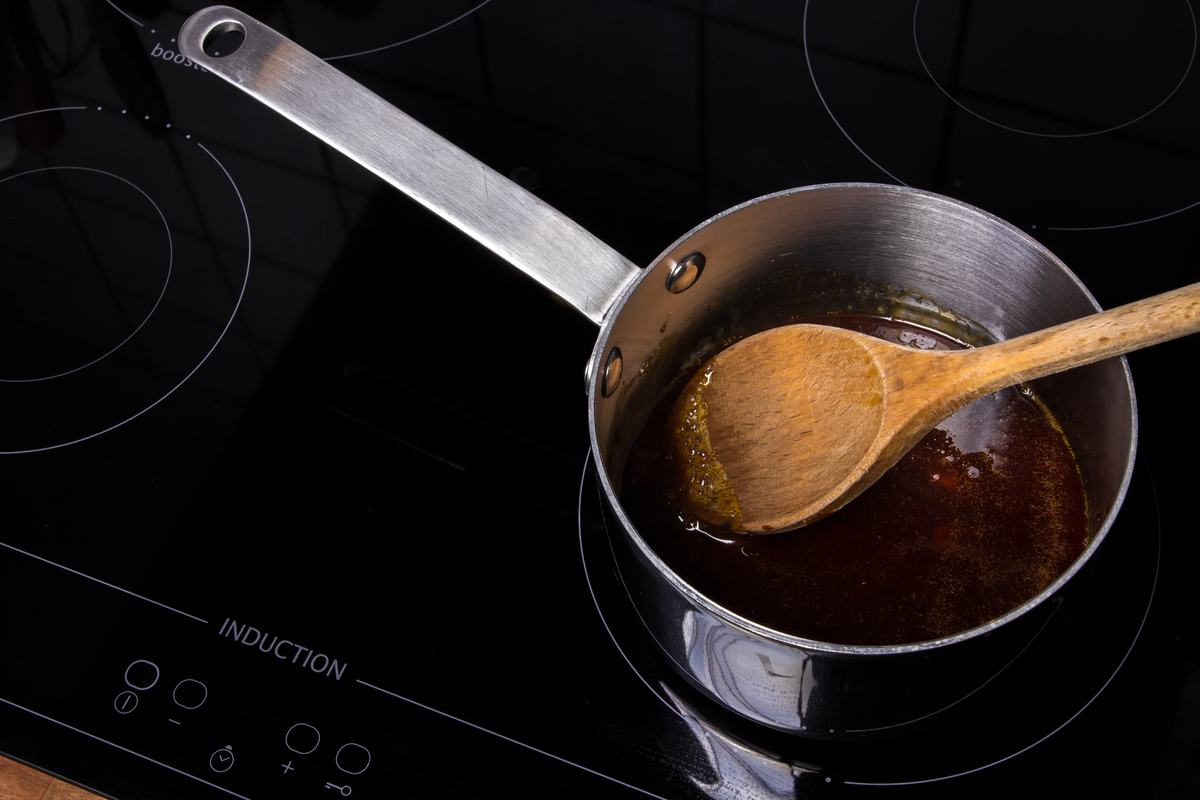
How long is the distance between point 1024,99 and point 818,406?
1.31ft

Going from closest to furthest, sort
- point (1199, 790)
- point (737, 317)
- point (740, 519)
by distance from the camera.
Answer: point (1199, 790), point (740, 519), point (737, 317)

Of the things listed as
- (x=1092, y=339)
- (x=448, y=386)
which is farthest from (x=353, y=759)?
(x=1092, y=339)

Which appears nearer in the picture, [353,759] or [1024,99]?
[353,759]

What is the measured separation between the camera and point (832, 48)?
943 mm

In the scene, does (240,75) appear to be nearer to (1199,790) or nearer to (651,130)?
(651,130)

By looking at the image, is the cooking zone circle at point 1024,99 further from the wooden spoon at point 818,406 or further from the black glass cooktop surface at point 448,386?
the wooden spoon at point 818,406

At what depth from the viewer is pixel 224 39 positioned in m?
1.08

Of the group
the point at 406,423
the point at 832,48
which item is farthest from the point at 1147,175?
the point at 406,423

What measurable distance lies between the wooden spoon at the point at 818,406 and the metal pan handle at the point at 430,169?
0.57 ft

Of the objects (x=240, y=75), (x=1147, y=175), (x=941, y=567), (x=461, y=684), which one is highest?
(x=1147, y=175)

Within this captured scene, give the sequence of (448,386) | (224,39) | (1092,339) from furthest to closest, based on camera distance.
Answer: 1. (224,39)
2. (448,386)
3. (1092,339)

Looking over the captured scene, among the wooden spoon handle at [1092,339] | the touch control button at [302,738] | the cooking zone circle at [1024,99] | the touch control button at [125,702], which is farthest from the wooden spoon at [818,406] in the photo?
the touch control button at [125,702]

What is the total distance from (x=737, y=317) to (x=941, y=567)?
0.98 ft

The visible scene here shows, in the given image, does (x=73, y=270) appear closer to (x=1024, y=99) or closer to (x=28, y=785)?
(x=28, y=785)
